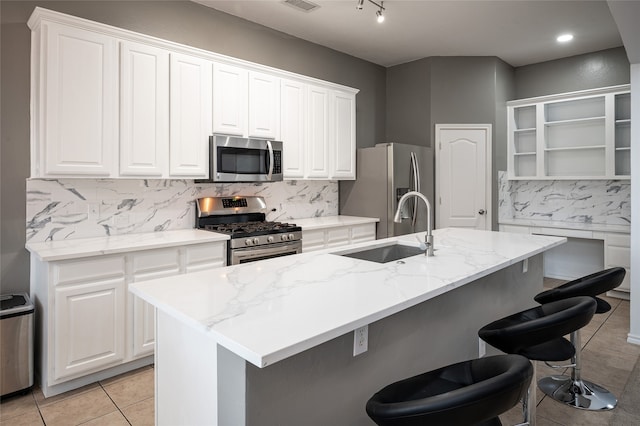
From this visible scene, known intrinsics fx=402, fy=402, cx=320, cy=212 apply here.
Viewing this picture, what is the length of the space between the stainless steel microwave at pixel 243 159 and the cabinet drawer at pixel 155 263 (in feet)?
2.81

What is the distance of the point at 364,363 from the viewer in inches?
64.1

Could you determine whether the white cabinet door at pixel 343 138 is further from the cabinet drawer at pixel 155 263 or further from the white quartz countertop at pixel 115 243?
the cabinet drawer at pixel 155 263

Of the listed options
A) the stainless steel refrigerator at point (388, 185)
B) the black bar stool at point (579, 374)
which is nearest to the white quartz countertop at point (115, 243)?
the stainless steel refrigerator at point (388, 185)

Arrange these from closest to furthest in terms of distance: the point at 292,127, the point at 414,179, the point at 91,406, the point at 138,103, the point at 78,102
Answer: the point at 91,406, the point at 78,102, the point at 138,103, the point at 292,127, the point at 414,179

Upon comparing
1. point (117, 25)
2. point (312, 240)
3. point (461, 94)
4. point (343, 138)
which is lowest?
point (312, 240)

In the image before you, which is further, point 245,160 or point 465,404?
point 245,160

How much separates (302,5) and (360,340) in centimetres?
348

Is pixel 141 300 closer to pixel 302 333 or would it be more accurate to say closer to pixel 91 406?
pixel 91 406

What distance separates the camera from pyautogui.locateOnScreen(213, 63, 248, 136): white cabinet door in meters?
3.63

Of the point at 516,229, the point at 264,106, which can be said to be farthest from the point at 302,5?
the point at 516,229

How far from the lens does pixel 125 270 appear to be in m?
2.83

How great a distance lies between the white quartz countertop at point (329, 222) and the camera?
4203 millimetres

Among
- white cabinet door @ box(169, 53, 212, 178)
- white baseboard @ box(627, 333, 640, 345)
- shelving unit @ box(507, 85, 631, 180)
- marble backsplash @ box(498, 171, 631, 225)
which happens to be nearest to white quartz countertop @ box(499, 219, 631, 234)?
marble backsplash @ box(498, 171, 631, 225)

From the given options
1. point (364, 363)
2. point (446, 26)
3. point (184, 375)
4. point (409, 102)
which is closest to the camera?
point (184, 375)
